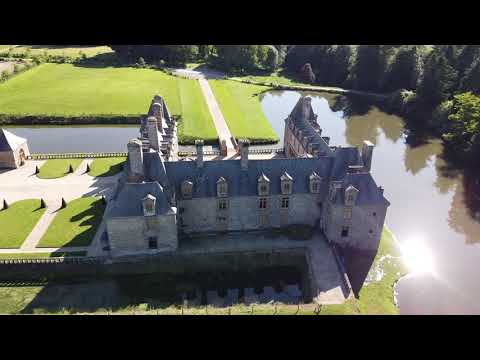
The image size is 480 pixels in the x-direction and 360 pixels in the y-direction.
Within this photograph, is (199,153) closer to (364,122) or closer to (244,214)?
(244,214)

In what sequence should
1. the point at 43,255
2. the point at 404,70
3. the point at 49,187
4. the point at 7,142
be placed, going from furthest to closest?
the point at 404,70 → the point at 7,142 → the point at 49,187 → the point at 43,255

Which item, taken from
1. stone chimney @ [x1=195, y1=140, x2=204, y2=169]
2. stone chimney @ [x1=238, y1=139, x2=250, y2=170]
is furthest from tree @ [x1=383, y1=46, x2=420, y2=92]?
stone chimney @ [x1=195, y1=140, x2=204, y2=169]

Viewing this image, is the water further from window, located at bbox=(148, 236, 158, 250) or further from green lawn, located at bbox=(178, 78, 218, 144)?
window, located at bbox=(148, 236, 158, 250)

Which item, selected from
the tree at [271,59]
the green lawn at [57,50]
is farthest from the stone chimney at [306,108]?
the green lawn at [57,50]

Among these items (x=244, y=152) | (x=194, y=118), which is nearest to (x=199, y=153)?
(x=244, y=152)

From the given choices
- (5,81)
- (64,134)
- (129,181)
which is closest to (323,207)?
(129,181)

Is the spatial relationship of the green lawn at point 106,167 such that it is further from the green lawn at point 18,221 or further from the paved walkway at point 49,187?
Answer: the green lawn at point 18,221
